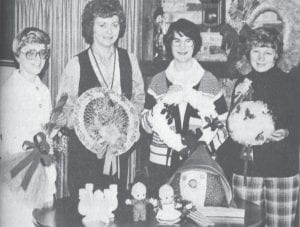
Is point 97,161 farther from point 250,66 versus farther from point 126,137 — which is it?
point 250,66

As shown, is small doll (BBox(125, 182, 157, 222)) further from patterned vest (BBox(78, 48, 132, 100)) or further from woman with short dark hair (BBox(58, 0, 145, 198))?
patterned vest (BBox(78, 48, 132, 100))

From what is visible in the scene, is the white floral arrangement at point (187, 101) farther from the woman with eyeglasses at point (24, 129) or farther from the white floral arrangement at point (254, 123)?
the woman with eyeglasses at point (24, 129)

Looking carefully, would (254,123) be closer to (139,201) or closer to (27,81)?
(139,201)

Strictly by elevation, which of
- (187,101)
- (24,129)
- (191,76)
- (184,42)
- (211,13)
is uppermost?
(211,13)

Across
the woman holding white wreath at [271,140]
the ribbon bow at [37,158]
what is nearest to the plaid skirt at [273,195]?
the woman holding white wreath at [271,140]

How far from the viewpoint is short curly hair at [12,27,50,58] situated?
6.10ft

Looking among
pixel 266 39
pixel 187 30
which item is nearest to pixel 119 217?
pixel 187 30

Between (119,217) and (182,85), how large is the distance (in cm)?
57

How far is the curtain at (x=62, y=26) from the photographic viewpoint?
185 cm

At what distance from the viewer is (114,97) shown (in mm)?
1856

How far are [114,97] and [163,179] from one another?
1.26 feet

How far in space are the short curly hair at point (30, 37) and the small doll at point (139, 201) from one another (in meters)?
0.67

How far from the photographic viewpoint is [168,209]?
170cm

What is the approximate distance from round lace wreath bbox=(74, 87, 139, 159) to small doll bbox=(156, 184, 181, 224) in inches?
11.7
